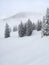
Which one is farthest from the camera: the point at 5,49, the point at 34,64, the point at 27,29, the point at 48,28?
the point at 27,29

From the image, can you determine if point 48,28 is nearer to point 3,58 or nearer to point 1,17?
point 1,17

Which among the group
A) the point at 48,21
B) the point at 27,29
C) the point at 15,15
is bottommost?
the point at 27,29

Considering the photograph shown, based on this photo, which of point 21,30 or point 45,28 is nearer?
point 45,28

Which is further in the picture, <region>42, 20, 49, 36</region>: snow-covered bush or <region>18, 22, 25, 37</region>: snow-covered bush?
<region>18, 22, 25, 37</region>: snow-covered bush

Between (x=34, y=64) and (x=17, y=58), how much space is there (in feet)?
1.73

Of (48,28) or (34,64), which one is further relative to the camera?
(48,28)

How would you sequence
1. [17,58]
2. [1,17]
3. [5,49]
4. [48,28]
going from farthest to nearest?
[48,28]
[1,17]
[5,49]
[17,58]

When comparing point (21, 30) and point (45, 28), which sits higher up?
point (45, 28)

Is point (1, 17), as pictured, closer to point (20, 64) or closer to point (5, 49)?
point (5, 49)

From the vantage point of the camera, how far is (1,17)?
2.79 m

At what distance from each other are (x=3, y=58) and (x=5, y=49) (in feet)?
1.06

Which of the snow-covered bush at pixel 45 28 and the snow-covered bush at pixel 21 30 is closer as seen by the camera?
the snow-covered bush at pixel 45 28

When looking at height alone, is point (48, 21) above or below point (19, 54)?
above

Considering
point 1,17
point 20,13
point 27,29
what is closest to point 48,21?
point 27,29
